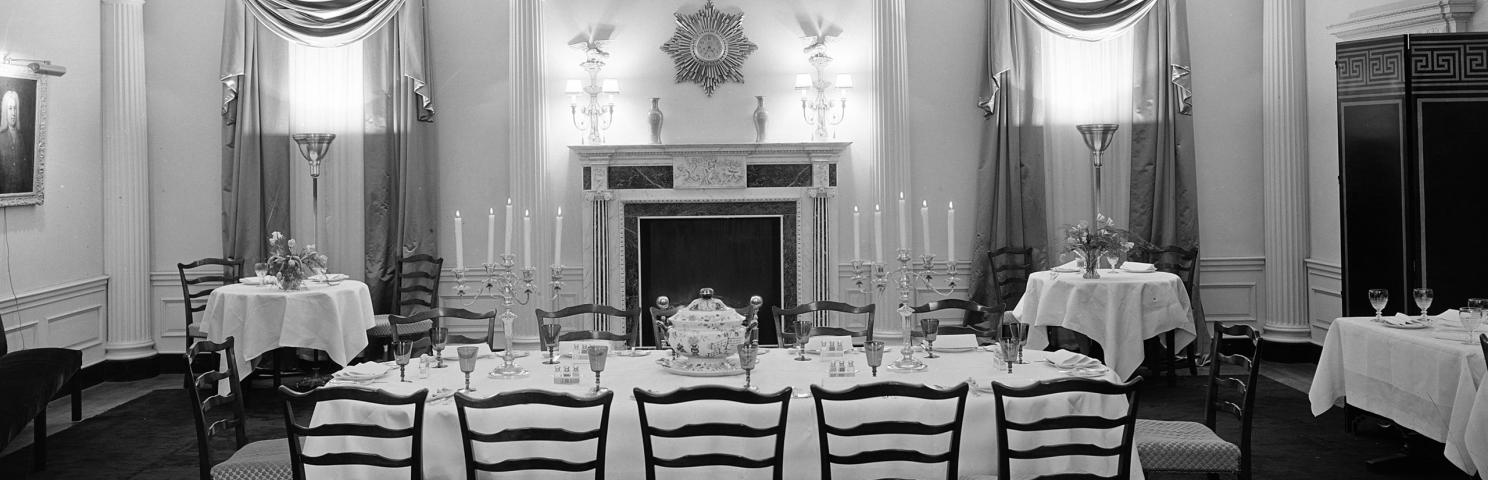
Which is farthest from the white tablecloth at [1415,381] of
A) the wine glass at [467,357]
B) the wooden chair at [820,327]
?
the wine glass at [467,357]

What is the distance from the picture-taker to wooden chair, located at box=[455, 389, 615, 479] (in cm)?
302

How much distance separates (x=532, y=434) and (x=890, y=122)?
4703 millimetres

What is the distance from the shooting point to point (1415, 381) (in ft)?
14.1

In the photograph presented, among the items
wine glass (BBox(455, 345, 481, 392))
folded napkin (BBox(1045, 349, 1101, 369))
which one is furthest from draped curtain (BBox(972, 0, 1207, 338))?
wine glass (BBox(455, 345, 481, 392))

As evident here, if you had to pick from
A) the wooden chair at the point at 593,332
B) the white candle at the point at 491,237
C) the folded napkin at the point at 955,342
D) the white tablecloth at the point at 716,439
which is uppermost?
the white candle at the point at 491,237

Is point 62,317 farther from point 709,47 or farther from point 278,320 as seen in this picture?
point 709,47

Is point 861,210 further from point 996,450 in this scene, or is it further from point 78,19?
point 78,19

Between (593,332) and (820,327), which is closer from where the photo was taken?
(593,332)

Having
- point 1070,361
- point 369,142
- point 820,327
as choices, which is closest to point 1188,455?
point 1070,361

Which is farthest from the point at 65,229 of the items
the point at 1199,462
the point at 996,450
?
the point at 1199,462

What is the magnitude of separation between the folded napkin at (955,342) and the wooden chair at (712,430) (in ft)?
4.20

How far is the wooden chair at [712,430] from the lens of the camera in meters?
3.04

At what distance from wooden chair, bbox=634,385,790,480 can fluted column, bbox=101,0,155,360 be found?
219 inches

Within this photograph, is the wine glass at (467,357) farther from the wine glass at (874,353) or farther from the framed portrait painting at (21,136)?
the framed portrait painting at (21,136)
